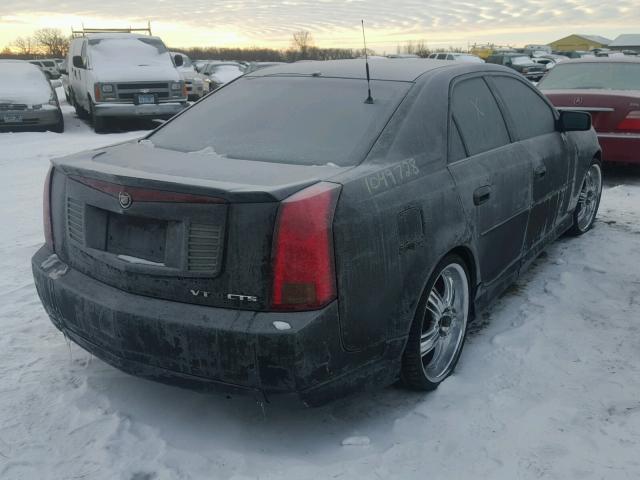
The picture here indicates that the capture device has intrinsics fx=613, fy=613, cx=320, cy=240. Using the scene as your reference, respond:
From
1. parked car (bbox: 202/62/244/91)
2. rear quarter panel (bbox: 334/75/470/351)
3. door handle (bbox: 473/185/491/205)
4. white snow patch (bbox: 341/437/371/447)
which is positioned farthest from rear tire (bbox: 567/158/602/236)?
parked car (bbox: 202/62/244/91)

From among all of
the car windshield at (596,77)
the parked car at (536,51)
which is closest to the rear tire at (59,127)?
the car windshield at (596,77)

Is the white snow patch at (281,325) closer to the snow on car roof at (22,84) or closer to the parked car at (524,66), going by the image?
the snow on car roof at (22,84)

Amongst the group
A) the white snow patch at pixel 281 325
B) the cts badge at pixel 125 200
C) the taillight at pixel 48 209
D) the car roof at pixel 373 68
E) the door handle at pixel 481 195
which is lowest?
the white snow patch at pixel 281 325

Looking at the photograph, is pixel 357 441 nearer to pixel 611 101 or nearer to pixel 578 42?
pixel 611 101

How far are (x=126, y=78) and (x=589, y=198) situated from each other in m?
10.2

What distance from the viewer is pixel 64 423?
9.00ft

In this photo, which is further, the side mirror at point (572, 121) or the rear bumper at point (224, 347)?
the side mirror at point (572, 121)

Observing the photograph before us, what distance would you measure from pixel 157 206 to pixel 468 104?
6.24ft

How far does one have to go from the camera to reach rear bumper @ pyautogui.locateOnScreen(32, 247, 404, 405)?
223 centimetres

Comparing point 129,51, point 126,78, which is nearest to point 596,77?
point 126,78

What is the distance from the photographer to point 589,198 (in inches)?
220

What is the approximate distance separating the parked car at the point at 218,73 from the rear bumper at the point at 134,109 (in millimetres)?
7899

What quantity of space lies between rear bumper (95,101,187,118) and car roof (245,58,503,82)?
9723 mm

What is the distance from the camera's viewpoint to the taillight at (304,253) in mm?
2195
